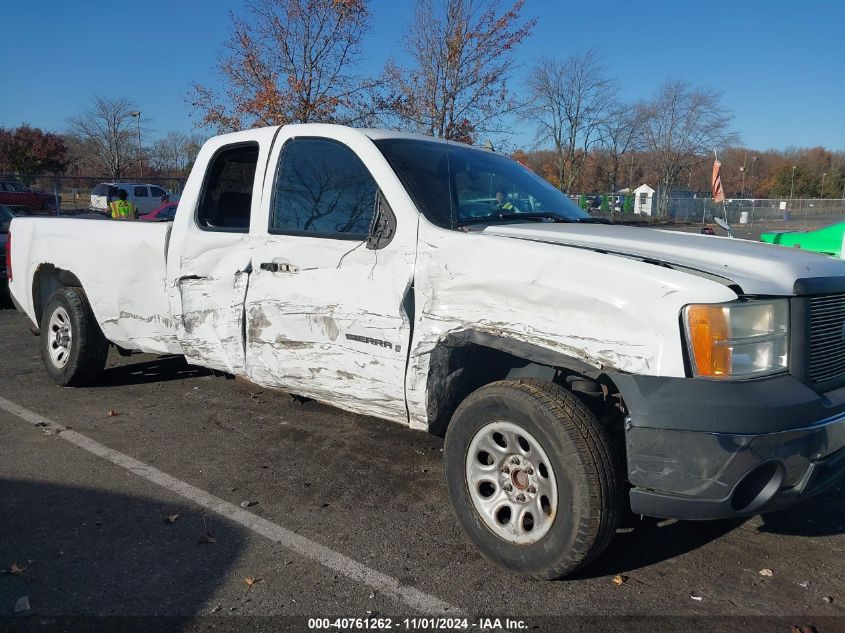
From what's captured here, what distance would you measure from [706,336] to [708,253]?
576 mm

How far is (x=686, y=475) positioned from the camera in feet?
8.55

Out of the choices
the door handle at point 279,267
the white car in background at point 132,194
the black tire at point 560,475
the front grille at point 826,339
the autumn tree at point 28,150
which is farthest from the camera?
the autumn tree at point 28,150

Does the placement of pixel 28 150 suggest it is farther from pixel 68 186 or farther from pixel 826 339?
A: pixel 826 339

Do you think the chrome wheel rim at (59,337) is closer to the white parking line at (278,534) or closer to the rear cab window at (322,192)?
the white parking line at (278,534)

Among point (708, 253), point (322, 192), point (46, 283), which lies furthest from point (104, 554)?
point (46, 283)

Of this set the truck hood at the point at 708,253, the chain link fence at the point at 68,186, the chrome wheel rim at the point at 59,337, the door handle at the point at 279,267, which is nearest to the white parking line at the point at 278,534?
the chrome wheel rim at the point at 59,337

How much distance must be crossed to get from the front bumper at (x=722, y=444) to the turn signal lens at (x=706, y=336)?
0.22 ft

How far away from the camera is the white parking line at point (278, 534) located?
2867 millimetres

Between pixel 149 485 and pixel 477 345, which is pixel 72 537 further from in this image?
pixel 477 345

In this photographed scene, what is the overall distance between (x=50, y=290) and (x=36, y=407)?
120 cm

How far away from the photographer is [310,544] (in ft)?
10.9

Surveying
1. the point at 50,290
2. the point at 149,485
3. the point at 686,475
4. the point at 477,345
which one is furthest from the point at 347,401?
the point at 50,290

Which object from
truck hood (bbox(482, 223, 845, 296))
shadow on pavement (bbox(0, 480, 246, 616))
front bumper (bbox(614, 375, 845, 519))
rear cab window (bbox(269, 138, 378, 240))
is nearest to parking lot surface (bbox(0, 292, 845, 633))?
shadow on pavement (bbox(0, 480, 246, 616))

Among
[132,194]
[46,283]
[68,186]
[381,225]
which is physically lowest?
[46,283]
